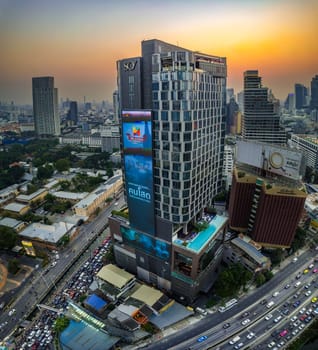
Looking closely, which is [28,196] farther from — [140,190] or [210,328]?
[210,328]

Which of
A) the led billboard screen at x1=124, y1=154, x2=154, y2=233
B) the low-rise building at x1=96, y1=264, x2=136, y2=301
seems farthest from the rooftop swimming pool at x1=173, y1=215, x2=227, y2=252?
the low-rise building at x1=96, y1=264, x2=136, y2=301

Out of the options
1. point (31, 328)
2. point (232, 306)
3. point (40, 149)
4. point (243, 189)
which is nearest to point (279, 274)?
point (232, 306)

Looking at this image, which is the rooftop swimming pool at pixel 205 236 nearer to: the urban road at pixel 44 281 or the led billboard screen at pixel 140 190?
the led billboard screen at pixel 140 190

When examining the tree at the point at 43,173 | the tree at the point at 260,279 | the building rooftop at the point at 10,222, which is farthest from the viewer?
the tree at the point at 43,173

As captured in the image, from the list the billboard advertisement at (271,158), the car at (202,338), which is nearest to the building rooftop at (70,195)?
the billboard advertisement at (271,158)

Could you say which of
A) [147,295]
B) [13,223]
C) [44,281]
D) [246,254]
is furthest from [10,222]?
[246,254]
